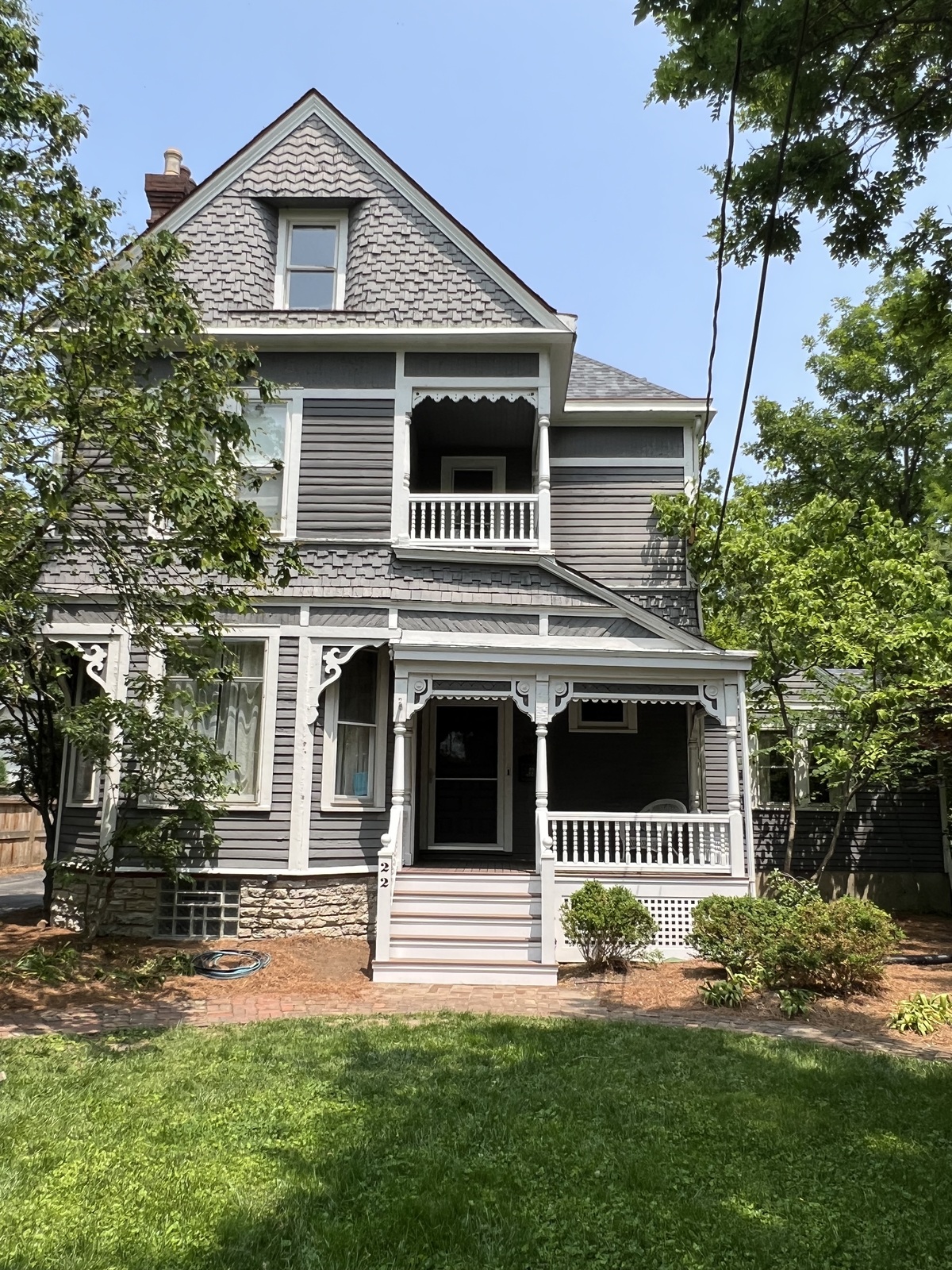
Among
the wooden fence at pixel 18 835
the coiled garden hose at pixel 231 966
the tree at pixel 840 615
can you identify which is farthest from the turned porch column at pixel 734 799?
the wooden fence at pixel 18 835

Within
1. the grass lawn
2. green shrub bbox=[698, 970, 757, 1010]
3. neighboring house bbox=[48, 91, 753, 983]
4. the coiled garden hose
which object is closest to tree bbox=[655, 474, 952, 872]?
neighboring house bbox=[48, 91, 753, 983]

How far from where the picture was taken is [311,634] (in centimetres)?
1098

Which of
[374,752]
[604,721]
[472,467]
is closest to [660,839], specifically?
[604,721]

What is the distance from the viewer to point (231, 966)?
9336 millimetres

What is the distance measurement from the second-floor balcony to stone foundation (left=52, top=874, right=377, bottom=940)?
444 centimetres

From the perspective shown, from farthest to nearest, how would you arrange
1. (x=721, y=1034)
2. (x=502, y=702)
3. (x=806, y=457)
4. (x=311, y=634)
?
(x=806, y=457)
(x=502, y=702)
(x=311, y=634)
(x=721, y=1034)

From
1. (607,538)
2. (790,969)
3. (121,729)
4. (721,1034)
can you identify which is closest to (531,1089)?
(721,1034)

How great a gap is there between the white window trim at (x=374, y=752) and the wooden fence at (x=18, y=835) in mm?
12727

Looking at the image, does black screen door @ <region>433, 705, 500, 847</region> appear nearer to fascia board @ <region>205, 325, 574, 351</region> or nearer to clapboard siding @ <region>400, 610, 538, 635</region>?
clapboard siding @ <region>400, 610, 538, 635</region>

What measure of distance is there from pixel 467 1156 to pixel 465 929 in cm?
510

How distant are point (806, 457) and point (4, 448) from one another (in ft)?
67.9

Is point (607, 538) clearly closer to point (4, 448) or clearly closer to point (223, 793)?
point (223, 793)

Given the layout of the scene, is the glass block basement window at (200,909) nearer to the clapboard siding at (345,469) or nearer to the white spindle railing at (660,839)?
the white spindle railing at (660,839)

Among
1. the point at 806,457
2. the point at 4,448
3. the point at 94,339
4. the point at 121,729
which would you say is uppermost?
the point at 806,457
